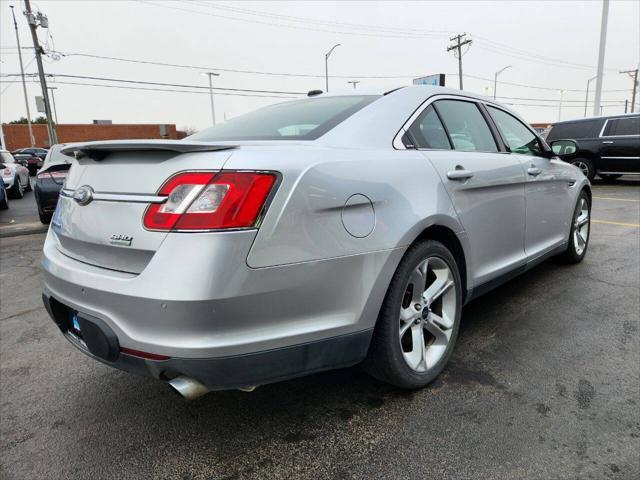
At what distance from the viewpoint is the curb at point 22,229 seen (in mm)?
7478

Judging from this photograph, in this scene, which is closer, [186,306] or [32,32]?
[186,306]

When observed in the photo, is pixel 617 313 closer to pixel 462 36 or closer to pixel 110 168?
pixel 110 168

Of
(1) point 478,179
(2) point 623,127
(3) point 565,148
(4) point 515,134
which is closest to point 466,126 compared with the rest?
(1) point 478,179

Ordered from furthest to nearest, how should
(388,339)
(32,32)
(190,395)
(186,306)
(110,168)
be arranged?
(32,32)
(388,339)
(110,168)
(190,395)
(186,306)

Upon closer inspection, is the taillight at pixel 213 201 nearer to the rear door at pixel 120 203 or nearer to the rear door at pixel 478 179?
the rear door at pixel 120 203

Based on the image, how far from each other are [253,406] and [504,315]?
6.65ft

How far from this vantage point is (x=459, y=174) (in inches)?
96.3

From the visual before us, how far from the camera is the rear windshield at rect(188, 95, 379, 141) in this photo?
2.18m

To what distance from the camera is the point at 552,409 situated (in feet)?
7.00

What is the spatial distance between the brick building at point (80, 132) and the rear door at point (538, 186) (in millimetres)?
46149

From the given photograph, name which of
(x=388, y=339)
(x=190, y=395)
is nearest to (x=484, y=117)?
(x=388, y=339)

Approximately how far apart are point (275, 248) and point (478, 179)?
1.54 m

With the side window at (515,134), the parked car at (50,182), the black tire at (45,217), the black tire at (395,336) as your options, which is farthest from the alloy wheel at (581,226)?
the black tire at (45,217)

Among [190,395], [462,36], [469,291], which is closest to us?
[190,395]
